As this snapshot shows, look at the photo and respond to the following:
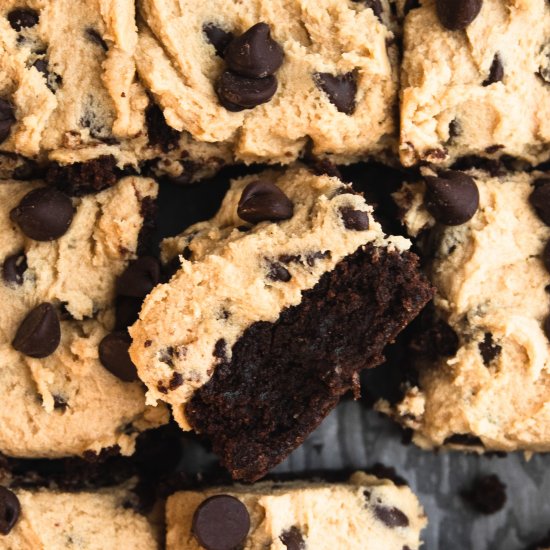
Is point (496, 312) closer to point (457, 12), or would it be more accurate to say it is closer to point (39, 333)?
point (457, 12)

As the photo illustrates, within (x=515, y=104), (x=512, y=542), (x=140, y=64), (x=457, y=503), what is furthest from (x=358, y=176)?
(x=512, y=542)

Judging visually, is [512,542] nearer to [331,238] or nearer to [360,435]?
[360,435]

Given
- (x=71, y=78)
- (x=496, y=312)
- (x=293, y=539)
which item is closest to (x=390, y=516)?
(x=293, y=539)

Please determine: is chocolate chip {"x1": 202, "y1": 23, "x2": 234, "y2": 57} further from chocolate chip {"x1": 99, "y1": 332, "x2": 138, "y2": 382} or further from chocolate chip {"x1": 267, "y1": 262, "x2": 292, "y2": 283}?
chocolate chip {"x1": 99, "y1": 332, "x2": 138, "y2": 382}

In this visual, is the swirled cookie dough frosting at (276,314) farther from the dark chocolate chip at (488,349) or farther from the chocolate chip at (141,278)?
the dark chocolate chip at (488,349)

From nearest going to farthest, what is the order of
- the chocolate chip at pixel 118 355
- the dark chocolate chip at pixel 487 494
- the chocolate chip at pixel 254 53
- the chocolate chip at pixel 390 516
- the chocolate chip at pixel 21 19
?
the chocolate chip at pixel 254 53
the chocolate chip at pixel 21 19
the chocolate chip at pixel 118 355
the chocolate chip at pixel 390 516
the dark chocolate chip at pixel 487 494

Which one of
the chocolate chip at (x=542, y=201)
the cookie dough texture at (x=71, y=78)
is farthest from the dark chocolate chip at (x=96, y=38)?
the chocolate chip at (x=542, y=201)

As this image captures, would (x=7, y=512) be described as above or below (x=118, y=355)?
below
